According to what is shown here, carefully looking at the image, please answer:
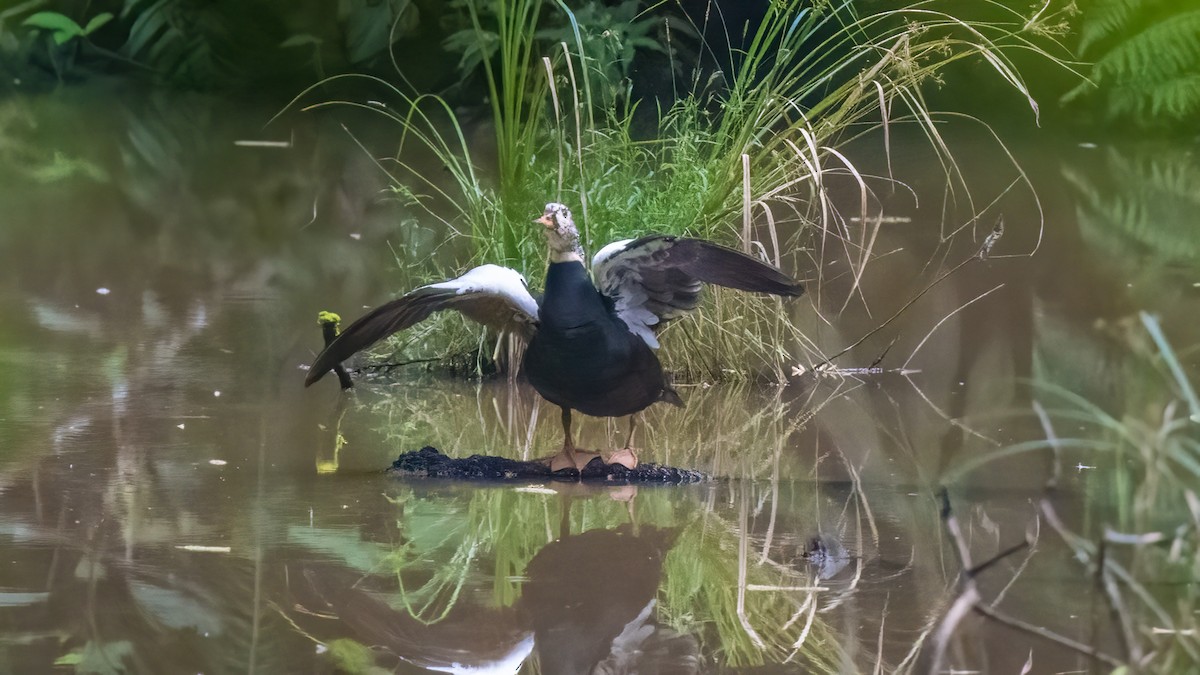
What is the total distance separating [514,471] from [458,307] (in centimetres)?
35

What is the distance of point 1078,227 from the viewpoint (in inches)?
225

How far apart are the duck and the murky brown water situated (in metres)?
0.21

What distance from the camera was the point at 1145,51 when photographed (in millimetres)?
7312

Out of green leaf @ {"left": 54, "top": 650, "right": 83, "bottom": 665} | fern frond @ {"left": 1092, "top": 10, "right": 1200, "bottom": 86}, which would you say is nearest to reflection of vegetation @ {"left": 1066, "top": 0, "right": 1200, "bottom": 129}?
fern frond @ {"left": 1092, "top": 10, "right": 1200, "bottom": 86}

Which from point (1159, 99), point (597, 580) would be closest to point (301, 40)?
point (1159, 99)

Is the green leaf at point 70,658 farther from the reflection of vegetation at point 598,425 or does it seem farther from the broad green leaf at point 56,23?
the broad green leaf at point 56,23

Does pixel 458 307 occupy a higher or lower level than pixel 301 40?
lower

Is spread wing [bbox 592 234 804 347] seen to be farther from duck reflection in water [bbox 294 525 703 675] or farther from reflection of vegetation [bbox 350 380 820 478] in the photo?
duck reflection in water [bbox 294 525 703 675]

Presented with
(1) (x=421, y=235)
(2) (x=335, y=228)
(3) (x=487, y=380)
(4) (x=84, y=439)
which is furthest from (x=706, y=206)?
(2) (x=335, y=228)

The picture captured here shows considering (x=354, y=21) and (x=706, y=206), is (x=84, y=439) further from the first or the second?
(x=354, y=21)

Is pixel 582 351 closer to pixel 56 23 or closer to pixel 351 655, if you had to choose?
pixel 351 655

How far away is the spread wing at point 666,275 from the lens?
238cm

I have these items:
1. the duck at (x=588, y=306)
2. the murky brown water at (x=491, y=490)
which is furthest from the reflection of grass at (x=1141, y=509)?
the duck at (x=588, y=306)

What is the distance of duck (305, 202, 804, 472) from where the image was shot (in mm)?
2404
